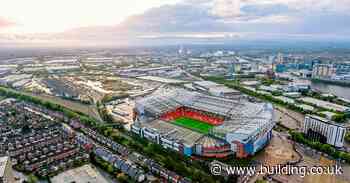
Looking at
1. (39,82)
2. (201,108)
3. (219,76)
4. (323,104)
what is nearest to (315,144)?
(201,108)

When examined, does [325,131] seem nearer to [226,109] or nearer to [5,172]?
[226,109]

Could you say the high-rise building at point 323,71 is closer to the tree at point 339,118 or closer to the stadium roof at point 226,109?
the tree at point 339,118

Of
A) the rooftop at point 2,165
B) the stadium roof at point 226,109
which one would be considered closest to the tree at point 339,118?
the stadium roof at point 226,109

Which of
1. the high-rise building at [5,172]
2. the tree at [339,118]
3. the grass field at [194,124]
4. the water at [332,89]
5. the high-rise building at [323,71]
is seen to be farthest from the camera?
the high-rise building at [323,71]

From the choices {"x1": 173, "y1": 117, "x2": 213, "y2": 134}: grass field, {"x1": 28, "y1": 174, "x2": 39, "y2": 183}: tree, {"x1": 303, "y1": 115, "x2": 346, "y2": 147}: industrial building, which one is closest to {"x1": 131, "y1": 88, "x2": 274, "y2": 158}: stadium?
{"x1": 173, "y1": 117, "x2": 213, "y2": 134}: grass field

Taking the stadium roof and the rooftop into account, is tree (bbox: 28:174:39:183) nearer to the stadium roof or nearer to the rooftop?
the rooftop

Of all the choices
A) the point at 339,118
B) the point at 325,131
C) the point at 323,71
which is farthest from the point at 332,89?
the point at 325,131

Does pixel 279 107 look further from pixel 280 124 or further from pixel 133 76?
pixel 133 76
